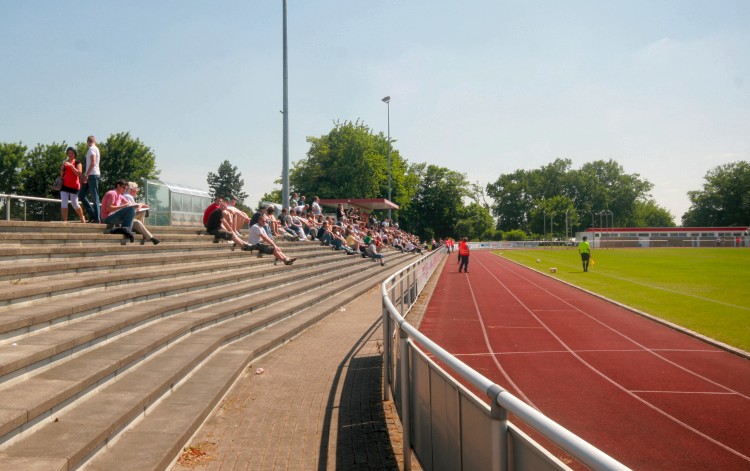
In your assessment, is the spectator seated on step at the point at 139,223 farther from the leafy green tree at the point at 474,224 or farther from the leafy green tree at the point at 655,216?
the leafy green tree at the point at 655,216

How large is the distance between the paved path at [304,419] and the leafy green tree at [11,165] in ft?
187

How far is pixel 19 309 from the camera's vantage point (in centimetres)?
658

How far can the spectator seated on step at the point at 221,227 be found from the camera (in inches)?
618

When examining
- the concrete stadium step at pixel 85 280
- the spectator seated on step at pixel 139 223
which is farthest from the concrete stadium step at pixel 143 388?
the spectator seated on step at pixel 139 223

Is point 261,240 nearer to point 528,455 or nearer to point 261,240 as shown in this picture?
point 261,240

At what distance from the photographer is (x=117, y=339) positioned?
7020 mm

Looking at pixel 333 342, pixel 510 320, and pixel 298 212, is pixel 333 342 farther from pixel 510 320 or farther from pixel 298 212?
pixel 298 212

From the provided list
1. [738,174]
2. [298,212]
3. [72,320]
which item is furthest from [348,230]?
[738,174]

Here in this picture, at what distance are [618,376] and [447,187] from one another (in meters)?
95.6

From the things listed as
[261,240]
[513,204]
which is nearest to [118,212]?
[261,240]

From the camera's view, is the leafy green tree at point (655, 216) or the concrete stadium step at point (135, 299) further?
the leafy green tree at point (655, 216)

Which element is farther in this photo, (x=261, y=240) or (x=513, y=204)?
(x=513, y=204)

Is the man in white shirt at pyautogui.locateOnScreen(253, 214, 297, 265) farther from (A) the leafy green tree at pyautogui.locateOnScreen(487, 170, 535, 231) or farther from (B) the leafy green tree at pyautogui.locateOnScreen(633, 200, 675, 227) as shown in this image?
(B) the leafy green tree at pyautogui.locateOnScreen(633, 200, 675, 227)

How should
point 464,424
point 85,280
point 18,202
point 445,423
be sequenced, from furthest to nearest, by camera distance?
point 18,202 → point 85,280 → point 445,423 → point 464,424
